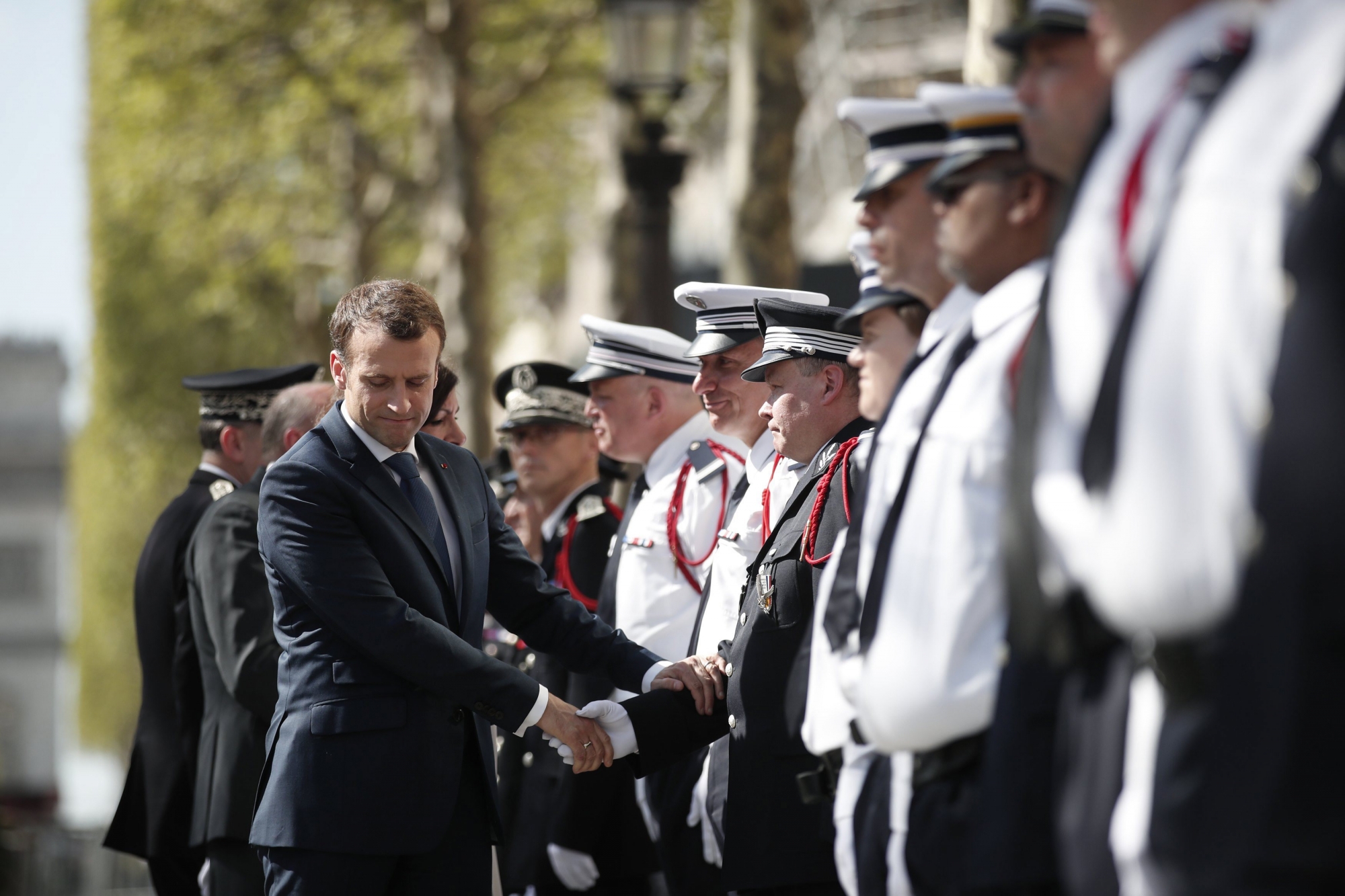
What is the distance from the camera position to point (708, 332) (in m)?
5.39

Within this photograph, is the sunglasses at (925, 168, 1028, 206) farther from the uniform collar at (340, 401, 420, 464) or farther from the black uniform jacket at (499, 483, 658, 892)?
the black uniform jacket at (499, 483, 658, 892)

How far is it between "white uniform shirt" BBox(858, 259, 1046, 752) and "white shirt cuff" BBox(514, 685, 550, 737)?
1.76m

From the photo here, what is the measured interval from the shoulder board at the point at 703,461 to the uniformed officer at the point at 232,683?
4.83 feet

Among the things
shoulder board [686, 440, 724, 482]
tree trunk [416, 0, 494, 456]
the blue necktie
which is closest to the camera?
the blue necktie

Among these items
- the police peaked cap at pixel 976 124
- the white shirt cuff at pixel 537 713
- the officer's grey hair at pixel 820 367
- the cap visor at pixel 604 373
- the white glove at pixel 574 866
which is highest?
the police peaked cap at pixel 976 124

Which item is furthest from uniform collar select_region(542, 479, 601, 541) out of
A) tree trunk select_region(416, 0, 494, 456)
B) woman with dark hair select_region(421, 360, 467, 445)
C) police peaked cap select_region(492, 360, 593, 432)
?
tree trunk select_region(416, 0, 494, 456)

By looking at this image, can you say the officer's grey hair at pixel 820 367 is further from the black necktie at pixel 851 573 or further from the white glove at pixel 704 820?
the black necktie at pixel 851 573

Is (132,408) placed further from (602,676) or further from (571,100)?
(602,676)

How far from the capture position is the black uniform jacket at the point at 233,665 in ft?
18.1

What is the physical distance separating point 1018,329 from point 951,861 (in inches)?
35.0

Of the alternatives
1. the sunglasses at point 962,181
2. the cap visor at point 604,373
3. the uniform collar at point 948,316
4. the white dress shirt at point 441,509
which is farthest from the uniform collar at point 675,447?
the sunglasses at point 962,181

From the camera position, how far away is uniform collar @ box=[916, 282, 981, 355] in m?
3.14

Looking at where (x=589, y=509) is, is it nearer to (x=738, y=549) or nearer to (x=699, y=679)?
(x=738, y=549)

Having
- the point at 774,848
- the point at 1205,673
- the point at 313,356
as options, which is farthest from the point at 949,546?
the point at 313,356
